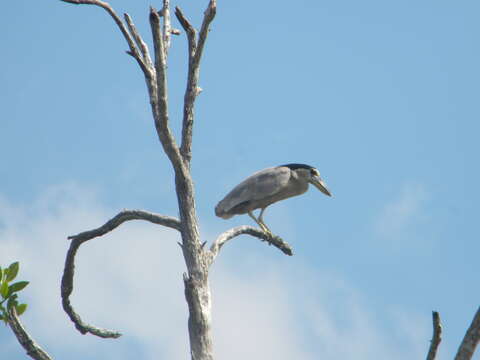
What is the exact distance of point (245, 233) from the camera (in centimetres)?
874

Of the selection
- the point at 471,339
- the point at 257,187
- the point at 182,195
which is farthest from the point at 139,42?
the point at 471,339

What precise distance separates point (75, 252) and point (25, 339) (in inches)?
71.2

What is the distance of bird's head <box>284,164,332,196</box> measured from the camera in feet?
40.3

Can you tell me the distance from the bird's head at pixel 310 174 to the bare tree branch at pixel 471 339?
25.1 ft

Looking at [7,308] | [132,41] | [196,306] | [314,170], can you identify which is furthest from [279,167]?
[7,308]

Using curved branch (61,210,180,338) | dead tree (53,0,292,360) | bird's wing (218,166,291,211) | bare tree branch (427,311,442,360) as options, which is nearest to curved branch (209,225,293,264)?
dead tree (53,0,292,360)

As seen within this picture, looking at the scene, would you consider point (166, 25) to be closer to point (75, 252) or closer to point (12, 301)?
point (75, 252)

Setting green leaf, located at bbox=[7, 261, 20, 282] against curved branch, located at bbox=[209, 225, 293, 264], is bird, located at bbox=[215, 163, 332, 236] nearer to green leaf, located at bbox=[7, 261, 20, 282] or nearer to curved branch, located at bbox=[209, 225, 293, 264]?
curved branch, located at bbox=[209, 225, 293, 264]

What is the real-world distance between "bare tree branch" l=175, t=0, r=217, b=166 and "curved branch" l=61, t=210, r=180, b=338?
0.78 meters

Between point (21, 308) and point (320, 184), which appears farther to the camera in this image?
point (320, 184)

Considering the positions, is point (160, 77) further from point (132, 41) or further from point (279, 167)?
point (279, 167)

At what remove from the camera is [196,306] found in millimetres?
6867

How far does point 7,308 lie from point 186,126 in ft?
8.05

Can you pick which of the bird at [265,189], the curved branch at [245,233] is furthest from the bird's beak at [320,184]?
the curved branch at [245,233]
